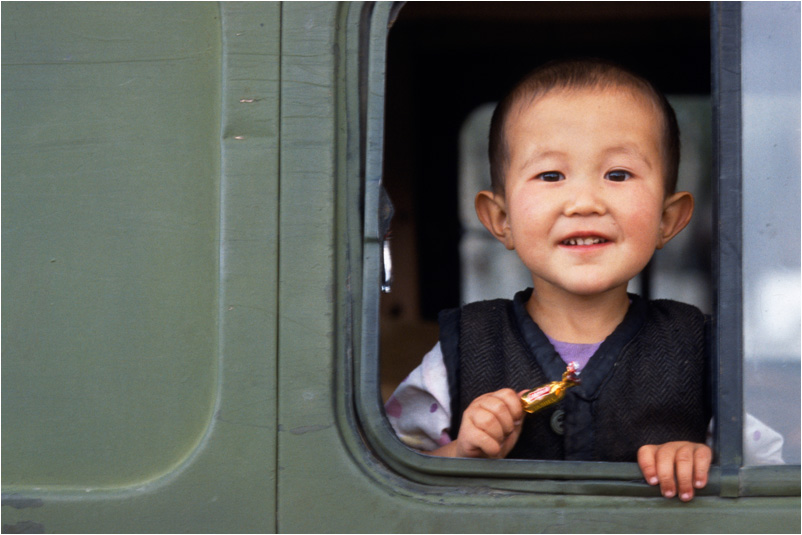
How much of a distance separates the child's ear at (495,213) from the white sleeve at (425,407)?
28 centimetres

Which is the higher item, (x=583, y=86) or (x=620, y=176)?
(x=583, y=86)

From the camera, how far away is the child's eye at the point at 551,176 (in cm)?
138

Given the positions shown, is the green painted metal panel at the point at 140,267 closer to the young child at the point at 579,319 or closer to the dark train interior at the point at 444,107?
the young child at the point at 579,319

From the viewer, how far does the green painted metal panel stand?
1.11 m

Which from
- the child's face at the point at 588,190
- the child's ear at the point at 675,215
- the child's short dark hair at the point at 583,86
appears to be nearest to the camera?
the child's face at the point at 588,190

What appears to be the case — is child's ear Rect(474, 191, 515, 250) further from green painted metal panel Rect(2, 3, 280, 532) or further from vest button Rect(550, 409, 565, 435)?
green painted metal panel Rect(2, 3, 280, 532)

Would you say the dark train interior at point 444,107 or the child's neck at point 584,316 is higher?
the dark train interior at point 444,107

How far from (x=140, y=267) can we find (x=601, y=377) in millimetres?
728

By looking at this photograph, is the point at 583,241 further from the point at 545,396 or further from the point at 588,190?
the point at 545,396

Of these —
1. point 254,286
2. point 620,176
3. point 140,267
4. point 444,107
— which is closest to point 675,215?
point 620,176

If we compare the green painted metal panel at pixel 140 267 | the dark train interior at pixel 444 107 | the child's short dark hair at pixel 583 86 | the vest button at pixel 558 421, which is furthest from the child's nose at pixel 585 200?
the dark train interior at pixel 444 107

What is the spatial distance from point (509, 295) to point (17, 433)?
155 centimetres

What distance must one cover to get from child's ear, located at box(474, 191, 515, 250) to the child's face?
17 centimetres

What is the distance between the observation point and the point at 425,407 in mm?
1467
